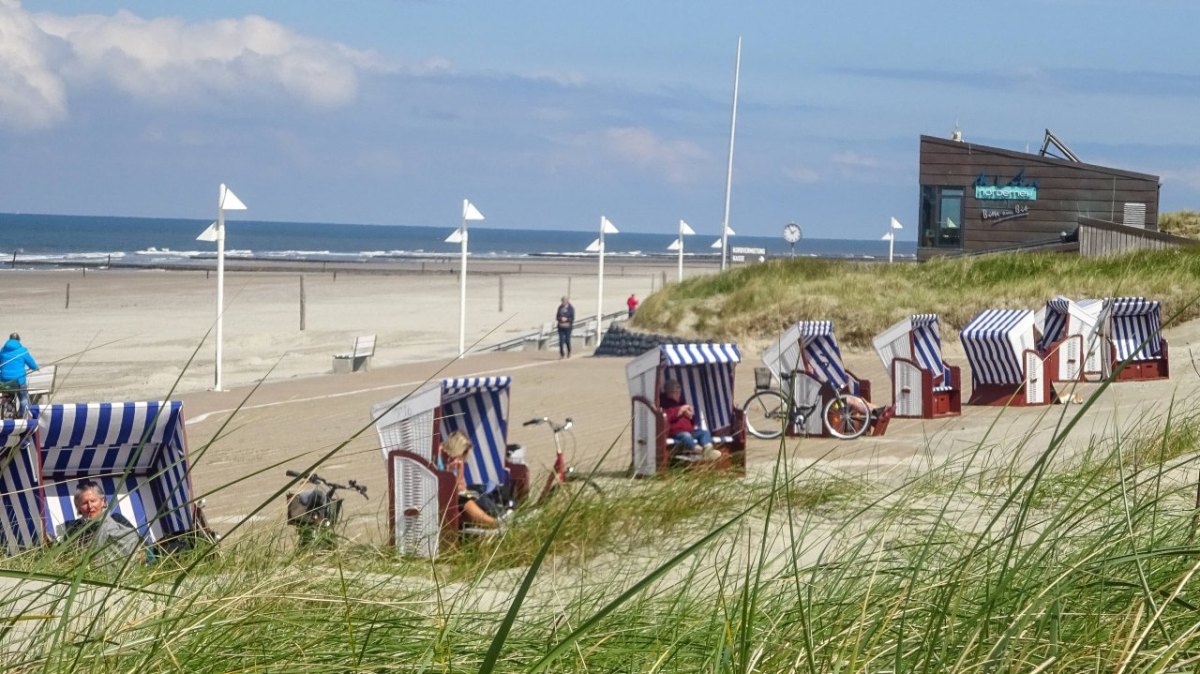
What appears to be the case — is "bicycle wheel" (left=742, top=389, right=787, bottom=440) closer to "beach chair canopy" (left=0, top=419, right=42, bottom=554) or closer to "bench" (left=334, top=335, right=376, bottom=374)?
"beach chair canopy" (left=0, top=419, right=42, bottom=554)

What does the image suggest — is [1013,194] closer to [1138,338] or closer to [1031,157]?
[1031,157]

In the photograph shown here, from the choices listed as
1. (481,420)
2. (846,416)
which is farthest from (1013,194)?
(481,420)

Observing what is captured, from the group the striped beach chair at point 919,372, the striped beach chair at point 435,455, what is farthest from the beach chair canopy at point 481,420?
the striped beach chair at point 919,372

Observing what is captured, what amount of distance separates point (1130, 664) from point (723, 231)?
36424 mm

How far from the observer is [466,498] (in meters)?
7.39

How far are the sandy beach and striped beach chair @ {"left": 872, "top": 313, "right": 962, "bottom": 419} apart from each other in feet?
1.31

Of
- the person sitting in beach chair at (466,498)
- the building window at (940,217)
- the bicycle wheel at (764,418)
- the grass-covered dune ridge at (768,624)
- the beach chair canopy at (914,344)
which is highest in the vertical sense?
the building window at (940,217)

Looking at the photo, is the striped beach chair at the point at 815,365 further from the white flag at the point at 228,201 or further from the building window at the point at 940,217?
the building window at the point at 940,217

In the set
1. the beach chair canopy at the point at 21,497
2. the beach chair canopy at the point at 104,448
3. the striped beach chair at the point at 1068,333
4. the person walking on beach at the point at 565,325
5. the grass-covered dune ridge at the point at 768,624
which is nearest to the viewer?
the grass-covered dune ridge at the point at 768,624

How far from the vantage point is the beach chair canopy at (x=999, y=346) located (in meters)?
15.0

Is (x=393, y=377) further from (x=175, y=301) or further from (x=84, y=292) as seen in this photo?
(x=84, y=292)

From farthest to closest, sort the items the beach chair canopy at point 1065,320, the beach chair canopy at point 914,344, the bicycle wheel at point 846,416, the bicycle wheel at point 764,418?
the beach chair canopy at point 1065,320
the beach chair canopy at point 914,344
the bicycle wheel at point 764,418
the bicycle wheel at point 846,416

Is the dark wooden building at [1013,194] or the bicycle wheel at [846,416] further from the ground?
the dark wooden building at [1013,194]

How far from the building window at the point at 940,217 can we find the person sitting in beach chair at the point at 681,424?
79.7 feet
